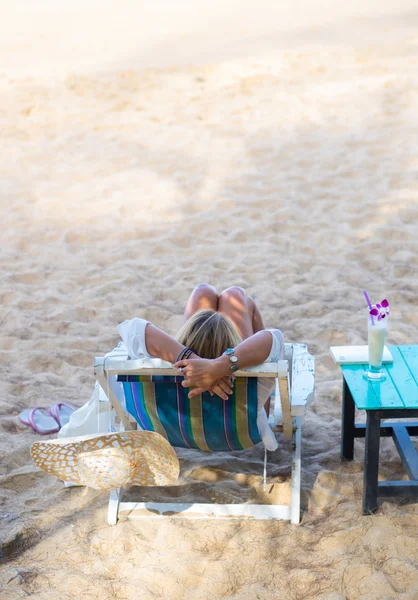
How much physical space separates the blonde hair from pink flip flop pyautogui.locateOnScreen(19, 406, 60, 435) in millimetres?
1090

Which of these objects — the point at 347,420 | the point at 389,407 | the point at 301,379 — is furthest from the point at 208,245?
the point at 389,407

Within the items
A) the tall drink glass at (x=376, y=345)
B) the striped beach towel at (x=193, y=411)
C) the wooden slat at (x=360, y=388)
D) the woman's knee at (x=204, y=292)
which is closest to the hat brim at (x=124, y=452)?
the striped beach towel at (x=193, y=411)

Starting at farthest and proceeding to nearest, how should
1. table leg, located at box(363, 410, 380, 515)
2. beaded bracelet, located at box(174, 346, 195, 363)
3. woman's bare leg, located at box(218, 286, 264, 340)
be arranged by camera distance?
1. woman's bare leg, located at box(218, 286, 264, 340)
2. table leg, located at box(363, 410, 380, 515)
3. beaded bracelet, located at box(174, 346, 195, 363)

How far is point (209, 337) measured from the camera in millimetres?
2508

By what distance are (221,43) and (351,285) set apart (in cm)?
623

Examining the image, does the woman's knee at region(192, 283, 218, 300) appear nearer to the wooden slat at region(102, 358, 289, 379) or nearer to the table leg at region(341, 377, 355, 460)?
the table leg at region(341, 377, 355, 460)

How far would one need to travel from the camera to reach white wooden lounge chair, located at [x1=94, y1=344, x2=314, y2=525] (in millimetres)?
2381

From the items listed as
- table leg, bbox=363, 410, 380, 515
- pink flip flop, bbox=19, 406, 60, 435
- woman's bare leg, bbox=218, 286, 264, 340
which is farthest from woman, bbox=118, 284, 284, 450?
pink flip flop, bbox=19, 406, 60, 435

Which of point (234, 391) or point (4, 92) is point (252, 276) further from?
point (4, 92)

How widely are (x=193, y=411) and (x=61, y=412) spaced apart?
115 centimetres

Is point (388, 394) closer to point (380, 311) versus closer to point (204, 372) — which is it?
point (380, 311)

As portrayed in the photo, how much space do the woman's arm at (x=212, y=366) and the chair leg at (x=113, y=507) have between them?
57 cm

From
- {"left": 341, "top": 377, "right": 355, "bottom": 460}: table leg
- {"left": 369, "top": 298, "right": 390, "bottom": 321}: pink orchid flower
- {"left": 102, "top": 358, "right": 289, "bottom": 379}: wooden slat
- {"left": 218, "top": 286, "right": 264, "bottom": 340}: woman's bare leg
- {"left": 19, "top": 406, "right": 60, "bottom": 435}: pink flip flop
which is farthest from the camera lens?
{"left": 19, "top": 406, "right": 60, "bottom": 435}: pink flip flop

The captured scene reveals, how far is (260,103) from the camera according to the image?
7.32 m
